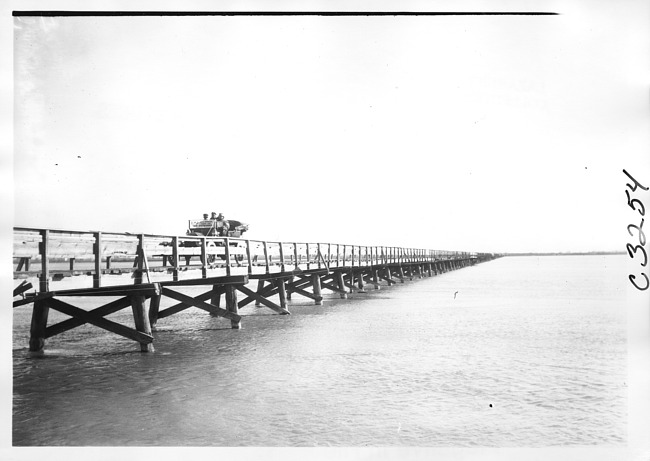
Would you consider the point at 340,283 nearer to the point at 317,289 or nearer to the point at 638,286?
the point at 317,289

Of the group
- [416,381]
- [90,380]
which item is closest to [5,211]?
[90,380]

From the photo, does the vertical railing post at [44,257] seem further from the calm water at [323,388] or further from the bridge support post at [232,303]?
the bridge support post at [232,303]

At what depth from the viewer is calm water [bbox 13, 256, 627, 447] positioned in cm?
621

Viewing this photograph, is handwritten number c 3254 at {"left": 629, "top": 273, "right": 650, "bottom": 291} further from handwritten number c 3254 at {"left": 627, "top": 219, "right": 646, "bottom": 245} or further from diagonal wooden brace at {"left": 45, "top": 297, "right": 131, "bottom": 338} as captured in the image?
diagonal wooden brace at {"left": 45, "top": 297, "right": 131, "bottom": 338}

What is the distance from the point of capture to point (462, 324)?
16062 mm

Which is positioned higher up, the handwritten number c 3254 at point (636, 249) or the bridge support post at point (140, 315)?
the handwritten number c 3254 at point (636, 249)

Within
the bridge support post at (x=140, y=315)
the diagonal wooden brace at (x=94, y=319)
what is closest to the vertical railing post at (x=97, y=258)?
the diagonal wooden brace at (x=94, y=319)

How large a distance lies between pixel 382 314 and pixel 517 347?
653 cm

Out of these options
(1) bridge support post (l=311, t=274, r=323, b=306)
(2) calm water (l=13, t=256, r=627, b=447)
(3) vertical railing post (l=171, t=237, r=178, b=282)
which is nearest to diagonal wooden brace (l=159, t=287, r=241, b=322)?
(2) calm water (l=13, t=256, r=627, b=447)

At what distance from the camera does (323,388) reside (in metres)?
7.96

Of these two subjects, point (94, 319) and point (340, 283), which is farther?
point (340, 283)

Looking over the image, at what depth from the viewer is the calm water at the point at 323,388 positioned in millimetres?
6215

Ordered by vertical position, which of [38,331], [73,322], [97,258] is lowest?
[38,331]

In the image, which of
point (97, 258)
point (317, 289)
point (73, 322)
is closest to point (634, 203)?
Answer: point (97, 258)
